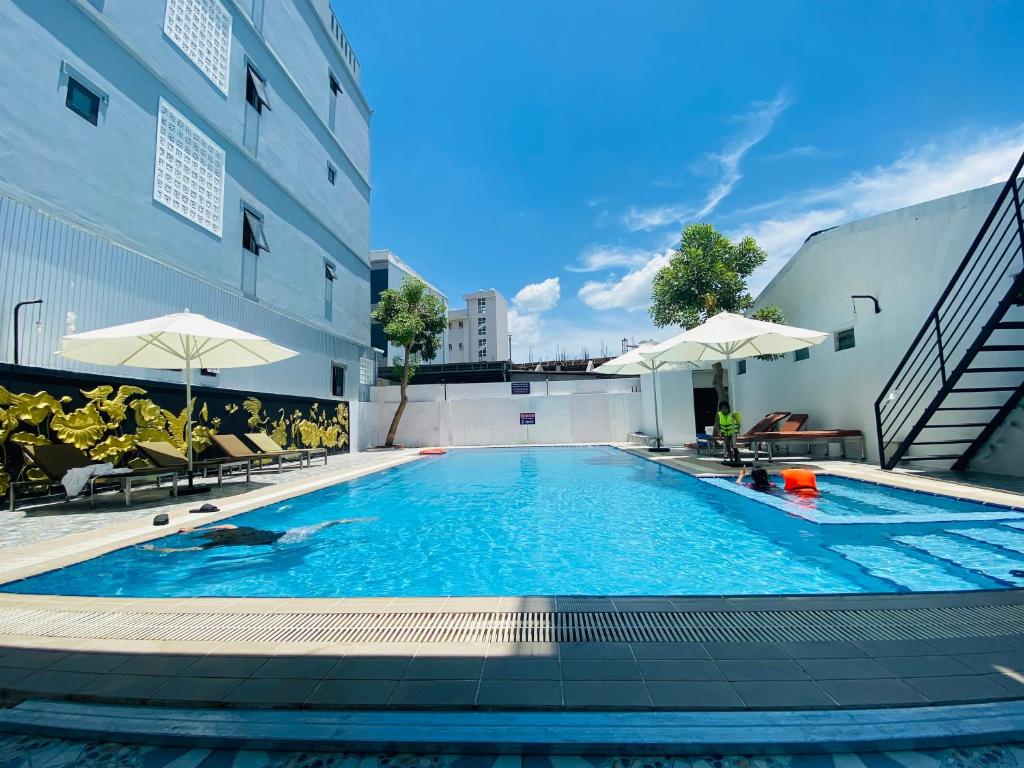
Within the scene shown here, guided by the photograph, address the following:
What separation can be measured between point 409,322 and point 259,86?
887 centimetres

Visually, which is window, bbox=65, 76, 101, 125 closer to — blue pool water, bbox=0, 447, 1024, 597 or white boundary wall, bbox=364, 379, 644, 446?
blue pool water, bbox=0, 447, 1024, 597

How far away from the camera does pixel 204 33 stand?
11211 millimetres

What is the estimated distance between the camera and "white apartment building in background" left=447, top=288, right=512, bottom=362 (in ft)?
163

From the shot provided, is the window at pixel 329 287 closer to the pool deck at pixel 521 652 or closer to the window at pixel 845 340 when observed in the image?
the pool deck at pixel 521 652

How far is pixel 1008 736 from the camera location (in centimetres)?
156

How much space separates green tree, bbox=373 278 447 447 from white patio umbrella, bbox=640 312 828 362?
460 inches

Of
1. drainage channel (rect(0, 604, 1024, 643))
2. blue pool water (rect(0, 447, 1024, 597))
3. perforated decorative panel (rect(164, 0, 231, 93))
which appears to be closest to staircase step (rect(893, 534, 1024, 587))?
blue pool water (rect(0, 447, 1024, 597))

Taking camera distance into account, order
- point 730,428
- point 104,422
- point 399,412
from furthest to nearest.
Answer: point 399,412
point 730,428
point 104,422

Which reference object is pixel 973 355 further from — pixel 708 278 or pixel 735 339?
pixel 708 278

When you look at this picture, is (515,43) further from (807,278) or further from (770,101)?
(807,278)

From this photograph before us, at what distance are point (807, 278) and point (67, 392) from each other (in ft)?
51.8

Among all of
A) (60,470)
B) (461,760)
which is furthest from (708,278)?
(60,470)

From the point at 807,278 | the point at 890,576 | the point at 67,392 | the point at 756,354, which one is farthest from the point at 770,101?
the point at 67,392

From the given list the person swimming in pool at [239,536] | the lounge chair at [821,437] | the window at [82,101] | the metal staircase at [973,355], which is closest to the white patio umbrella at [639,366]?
the lounge chair at [821,437]
